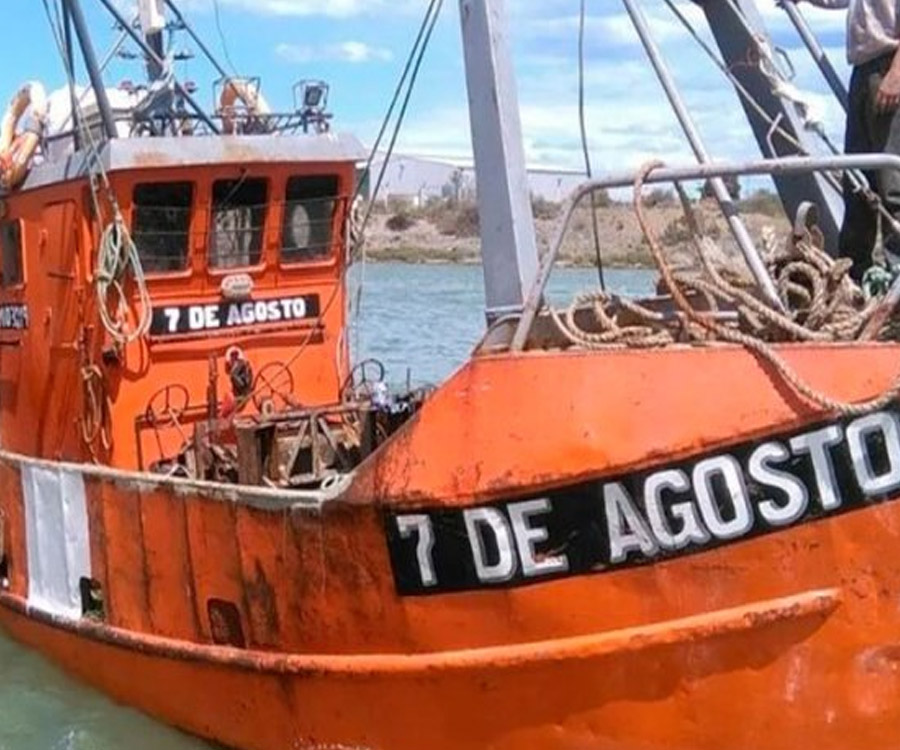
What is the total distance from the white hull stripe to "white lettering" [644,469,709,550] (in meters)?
3.66

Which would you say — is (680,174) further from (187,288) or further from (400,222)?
(400,222)

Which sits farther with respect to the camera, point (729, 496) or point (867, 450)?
point (729, 496)

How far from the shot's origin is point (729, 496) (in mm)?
4949

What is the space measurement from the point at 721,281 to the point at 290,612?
2260 millimetres

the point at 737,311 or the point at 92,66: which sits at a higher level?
the point at 92,66

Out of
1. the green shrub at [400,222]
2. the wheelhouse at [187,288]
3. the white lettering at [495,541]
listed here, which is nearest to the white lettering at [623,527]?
the white lettering at [495,541]

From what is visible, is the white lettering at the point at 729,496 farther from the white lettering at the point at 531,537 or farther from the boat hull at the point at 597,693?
the white lettering at the point at 531,537

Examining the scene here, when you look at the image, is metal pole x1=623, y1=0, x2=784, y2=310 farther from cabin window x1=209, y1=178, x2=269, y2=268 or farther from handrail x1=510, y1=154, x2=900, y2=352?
cabin window x1=209, y1=178, x2=269, y2=268

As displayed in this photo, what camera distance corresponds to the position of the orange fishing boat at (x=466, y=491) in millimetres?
4957

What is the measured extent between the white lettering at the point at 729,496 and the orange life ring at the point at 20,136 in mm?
5227

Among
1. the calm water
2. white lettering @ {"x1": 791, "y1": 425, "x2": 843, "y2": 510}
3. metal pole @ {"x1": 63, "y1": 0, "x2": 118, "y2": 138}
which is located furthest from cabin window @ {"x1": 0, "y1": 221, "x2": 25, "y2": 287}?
white lettering @ {"x1": 791, "y1": 425, "x2": 843, "y2": 510}

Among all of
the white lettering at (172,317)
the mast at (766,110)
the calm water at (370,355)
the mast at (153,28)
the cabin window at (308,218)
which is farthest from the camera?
the mast at (153,28)

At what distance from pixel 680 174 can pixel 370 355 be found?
15.9 meters

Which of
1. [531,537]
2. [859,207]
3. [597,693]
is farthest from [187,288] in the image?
[597,693]
